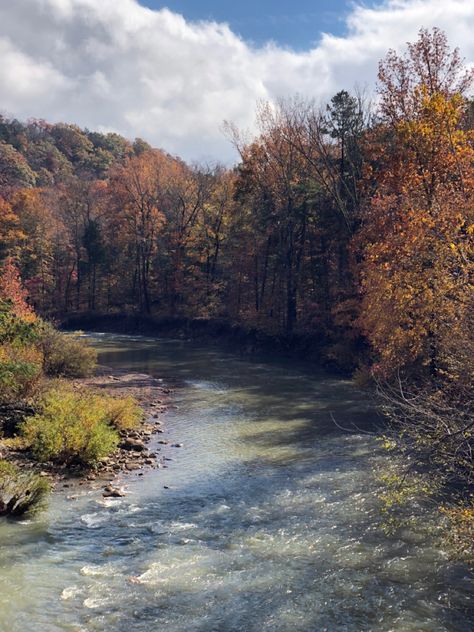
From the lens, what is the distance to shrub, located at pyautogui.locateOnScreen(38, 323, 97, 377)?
87.4ft

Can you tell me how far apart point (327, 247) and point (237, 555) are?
1319 inches

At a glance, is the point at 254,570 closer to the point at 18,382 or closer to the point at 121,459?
the point at 121,459

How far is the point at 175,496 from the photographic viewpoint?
523 inches

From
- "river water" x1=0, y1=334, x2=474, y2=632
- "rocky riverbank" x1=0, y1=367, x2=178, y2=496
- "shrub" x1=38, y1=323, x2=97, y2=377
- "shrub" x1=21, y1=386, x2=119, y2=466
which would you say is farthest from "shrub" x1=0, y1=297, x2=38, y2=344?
"shrub" x1=38, y1=323, x2=97, y2=377

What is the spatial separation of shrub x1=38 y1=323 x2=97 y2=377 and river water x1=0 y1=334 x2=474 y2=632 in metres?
11.8

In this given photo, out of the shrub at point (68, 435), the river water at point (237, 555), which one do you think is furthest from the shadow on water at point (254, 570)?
the shrub at point (68, 435)

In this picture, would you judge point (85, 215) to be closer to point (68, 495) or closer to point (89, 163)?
point (89, 163)

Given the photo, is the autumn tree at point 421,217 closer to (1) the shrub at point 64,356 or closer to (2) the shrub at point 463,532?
(2) the shrub at point 463,532

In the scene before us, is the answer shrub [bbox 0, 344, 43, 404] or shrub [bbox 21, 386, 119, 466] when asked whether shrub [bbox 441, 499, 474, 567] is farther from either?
shrub [bbox 0, 344, 43, 404]

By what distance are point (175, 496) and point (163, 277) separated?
5020 centimetres

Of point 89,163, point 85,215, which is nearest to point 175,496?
point 85,215

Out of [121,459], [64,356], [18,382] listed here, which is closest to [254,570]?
[121,459]

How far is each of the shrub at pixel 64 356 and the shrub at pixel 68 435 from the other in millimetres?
11201

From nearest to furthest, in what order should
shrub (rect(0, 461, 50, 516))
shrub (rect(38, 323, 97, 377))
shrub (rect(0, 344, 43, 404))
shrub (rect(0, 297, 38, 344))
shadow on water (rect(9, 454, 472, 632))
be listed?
shadow on water (rect(9, 454, 472, 632)) < shrub (rect(0, 461, 50, 516)) < shrub (rect(0, 297, 38, 344)) < shrub (rect(0, 344, 43, 404)) < shrub (rect(38, 323, 97, 377))
